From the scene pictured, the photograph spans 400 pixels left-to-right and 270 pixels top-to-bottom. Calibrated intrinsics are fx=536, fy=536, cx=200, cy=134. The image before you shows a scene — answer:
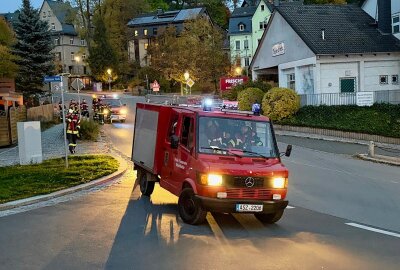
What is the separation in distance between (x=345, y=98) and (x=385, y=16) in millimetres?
9929

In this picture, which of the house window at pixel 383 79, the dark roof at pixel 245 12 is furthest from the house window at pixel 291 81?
the dark roof at pixel 245 12

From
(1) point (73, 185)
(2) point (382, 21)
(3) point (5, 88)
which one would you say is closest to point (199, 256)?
(1) point (73, 185)

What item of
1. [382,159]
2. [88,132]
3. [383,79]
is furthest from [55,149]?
[383,79]

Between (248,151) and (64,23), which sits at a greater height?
(64,23)

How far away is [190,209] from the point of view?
32.1 ft

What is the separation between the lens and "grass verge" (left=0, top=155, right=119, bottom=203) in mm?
13180

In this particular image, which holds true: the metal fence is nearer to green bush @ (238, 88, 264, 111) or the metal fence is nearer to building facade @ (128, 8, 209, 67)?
green bush @ (238, 88, 264, 111)

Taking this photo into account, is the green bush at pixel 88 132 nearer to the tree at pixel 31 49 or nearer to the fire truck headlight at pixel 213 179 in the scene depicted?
the fire truck headlight at pixel 213 179

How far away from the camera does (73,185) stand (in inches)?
549

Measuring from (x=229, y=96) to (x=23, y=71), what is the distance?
56.9 ft

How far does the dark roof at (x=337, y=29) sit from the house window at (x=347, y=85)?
1.97 metres

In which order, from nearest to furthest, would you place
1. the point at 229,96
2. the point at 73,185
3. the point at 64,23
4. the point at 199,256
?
the point at 199,256 < the point at 73,185 < the point at 229,96 < the point at 64,23

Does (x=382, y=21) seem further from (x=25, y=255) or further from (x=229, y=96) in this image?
(x=25, y=255)

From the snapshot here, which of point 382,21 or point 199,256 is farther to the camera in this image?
point 382,21
